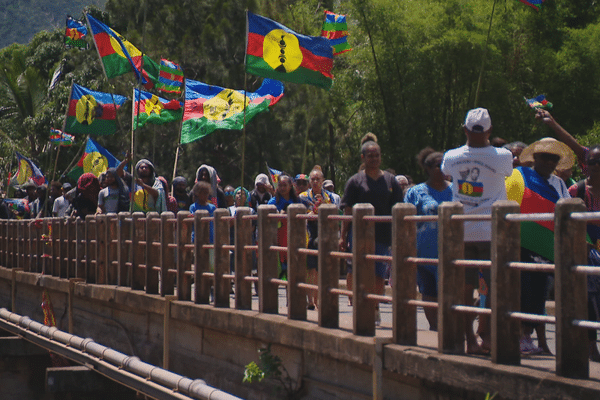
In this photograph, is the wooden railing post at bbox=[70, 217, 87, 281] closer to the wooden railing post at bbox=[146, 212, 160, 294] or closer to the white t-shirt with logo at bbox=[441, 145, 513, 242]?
the wooden railing post at bbox=[146, 212, 160, 294]

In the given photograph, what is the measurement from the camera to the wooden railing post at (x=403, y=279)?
711 centimetres

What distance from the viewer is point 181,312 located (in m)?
10.8

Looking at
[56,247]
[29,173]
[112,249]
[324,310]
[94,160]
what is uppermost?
[94,160]

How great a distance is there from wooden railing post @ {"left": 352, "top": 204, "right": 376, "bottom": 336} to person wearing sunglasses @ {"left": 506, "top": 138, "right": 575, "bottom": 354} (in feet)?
3.76

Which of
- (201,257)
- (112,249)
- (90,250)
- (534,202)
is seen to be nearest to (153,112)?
(90,250)

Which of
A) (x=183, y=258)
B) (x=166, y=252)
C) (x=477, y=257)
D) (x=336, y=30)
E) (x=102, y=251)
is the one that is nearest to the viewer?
(x=477, y=257)

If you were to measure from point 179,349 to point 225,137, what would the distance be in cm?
2547

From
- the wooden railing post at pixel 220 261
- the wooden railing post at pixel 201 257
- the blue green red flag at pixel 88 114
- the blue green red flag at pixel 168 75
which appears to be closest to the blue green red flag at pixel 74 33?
the blue green red flag at pixel 168 75

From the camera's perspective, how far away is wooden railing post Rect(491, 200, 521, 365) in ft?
19.9

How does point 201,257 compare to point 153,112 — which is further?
point 153,112

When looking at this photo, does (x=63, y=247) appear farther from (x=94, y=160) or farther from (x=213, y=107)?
(x=94, y=160)

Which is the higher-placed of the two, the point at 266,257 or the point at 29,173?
the point at 29,173

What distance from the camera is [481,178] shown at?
22.6 feet

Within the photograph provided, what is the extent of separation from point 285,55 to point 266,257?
4.13m
